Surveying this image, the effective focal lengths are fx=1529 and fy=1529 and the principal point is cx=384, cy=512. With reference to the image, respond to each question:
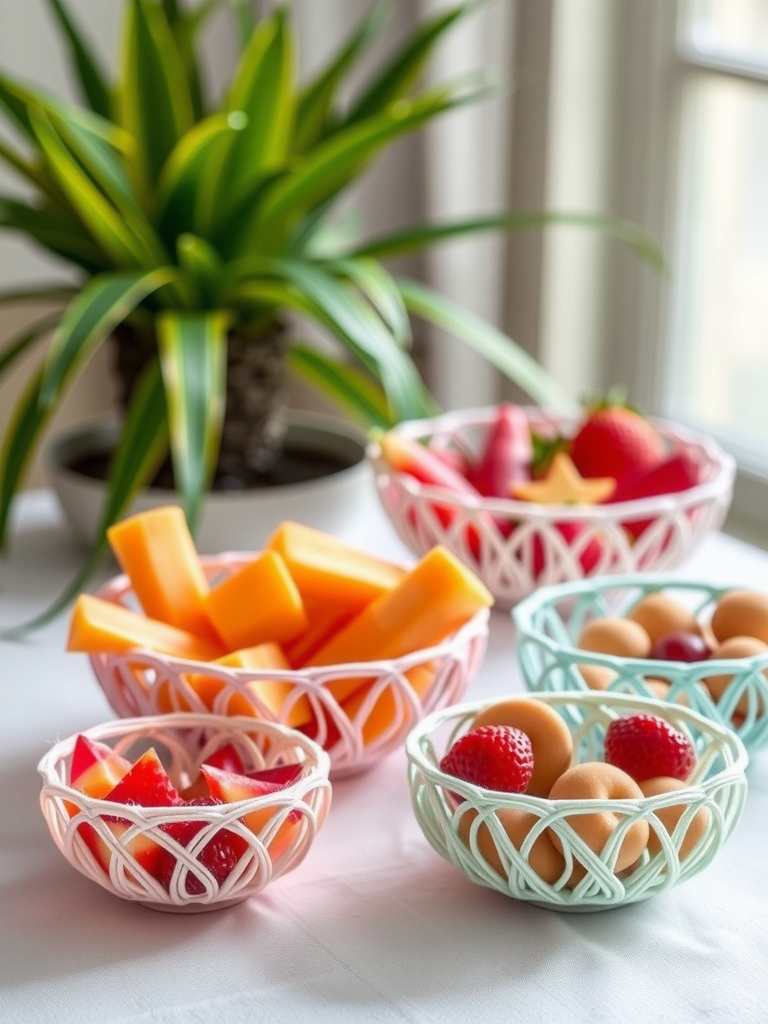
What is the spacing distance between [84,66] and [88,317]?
1.30ft

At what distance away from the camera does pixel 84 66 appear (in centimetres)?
145

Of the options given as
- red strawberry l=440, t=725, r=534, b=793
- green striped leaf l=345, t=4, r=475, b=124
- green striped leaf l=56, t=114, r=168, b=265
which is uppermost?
green striped leaf l=345, t=4, r=475, b=124

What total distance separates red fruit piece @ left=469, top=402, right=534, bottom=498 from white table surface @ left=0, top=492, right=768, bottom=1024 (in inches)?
14.4

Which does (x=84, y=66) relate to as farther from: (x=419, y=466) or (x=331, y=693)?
(x=331, y=693)

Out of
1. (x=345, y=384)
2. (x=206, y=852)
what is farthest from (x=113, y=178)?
(x=206, y=852)

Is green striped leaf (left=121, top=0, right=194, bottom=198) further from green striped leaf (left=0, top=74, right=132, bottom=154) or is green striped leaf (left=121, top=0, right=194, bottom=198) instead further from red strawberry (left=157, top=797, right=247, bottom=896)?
red strawberry (left=157, top=797, right=247, bottom=896)

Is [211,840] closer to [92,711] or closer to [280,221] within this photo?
[92,711]

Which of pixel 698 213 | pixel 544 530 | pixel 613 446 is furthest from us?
pixel 698 213

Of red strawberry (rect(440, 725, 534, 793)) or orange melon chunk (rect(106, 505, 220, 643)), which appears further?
orange melon chunk (rect(106, 505, 220, 643))

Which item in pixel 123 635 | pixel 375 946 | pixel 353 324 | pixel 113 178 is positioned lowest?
pixel 375 946

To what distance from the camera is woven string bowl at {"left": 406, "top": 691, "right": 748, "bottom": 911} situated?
0.70 metres

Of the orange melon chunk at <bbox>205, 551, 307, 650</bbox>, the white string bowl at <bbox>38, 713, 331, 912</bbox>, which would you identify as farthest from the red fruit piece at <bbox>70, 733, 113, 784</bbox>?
the orange melon chunk at <bbox>205, 551, 307, 650</bbox>

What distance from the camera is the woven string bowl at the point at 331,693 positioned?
836mm

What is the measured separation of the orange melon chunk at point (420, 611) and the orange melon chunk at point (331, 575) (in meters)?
0.02
